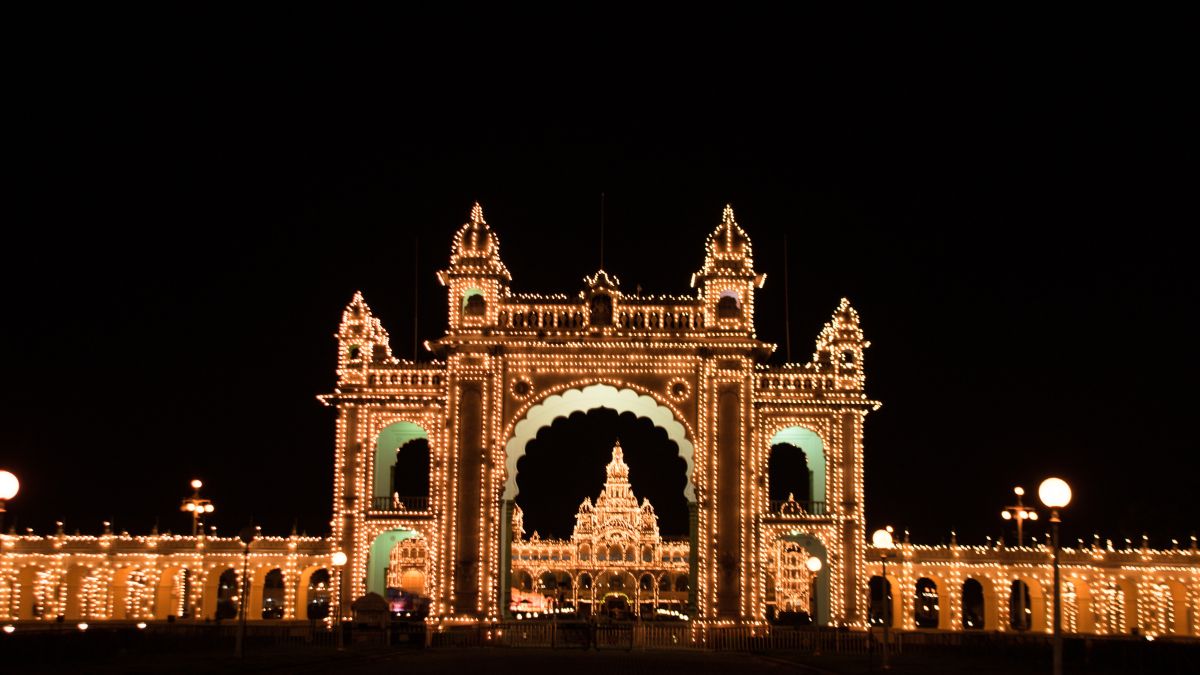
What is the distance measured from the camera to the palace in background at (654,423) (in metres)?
48.0

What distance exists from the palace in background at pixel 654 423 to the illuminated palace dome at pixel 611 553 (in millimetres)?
52098

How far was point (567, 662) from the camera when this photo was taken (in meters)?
33.8

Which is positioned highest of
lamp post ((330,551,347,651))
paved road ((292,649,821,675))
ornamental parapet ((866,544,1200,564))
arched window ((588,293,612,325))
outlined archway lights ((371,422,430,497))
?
arched window ((588,293,612,325))

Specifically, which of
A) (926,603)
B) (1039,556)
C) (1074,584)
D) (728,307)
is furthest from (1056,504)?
(926,603)

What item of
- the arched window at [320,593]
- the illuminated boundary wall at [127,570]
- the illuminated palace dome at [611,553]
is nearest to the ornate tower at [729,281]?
the illuminated boundary wall at [127,570]

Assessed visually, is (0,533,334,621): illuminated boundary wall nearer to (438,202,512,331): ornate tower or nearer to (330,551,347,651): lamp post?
(330,551,347,651): lamp post

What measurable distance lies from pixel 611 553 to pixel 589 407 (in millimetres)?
55702

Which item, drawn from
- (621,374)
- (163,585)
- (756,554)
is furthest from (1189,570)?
(163,585)

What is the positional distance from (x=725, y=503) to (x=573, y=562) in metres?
57.9

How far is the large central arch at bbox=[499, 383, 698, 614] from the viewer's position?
4912cm

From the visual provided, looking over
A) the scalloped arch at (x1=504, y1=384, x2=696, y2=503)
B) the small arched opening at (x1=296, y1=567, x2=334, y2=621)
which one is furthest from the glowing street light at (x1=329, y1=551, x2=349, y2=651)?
the scalloped arch at (x1=504, y1=384, x2=696, y2=503)

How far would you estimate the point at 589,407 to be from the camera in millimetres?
51406

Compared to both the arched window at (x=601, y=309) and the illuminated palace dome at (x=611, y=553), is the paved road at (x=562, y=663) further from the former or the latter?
the illuminated palace dome at (x=611, y=553)

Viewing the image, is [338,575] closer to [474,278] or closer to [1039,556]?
[474,278]
